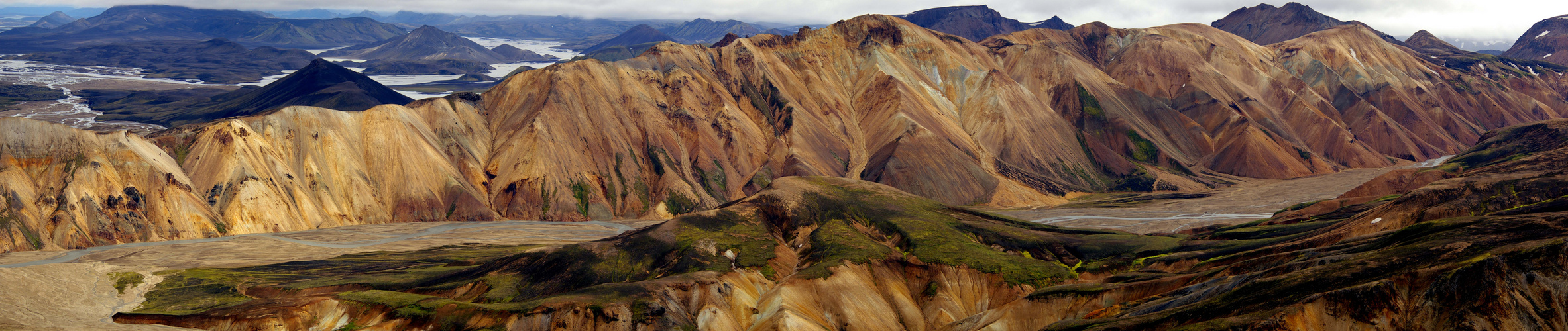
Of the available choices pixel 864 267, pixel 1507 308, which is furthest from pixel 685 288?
pixel 1507 308

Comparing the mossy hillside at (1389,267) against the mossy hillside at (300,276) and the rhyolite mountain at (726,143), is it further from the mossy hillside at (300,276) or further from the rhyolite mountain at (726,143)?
the rhyolite mountain at (726,143)

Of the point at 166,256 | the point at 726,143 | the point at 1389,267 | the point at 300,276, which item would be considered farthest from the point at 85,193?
the point at 1389,267

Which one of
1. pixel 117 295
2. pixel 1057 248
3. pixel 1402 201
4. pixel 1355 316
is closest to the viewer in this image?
pixel 1355 316

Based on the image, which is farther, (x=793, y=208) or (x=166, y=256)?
(x=793, y=208)

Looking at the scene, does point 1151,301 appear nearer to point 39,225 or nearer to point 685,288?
point 685,288

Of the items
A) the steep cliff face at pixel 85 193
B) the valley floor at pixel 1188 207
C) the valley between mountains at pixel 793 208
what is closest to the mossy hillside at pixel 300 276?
the valley between mountains at pixel 793 208

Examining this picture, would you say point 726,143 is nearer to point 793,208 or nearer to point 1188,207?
point 793,208
